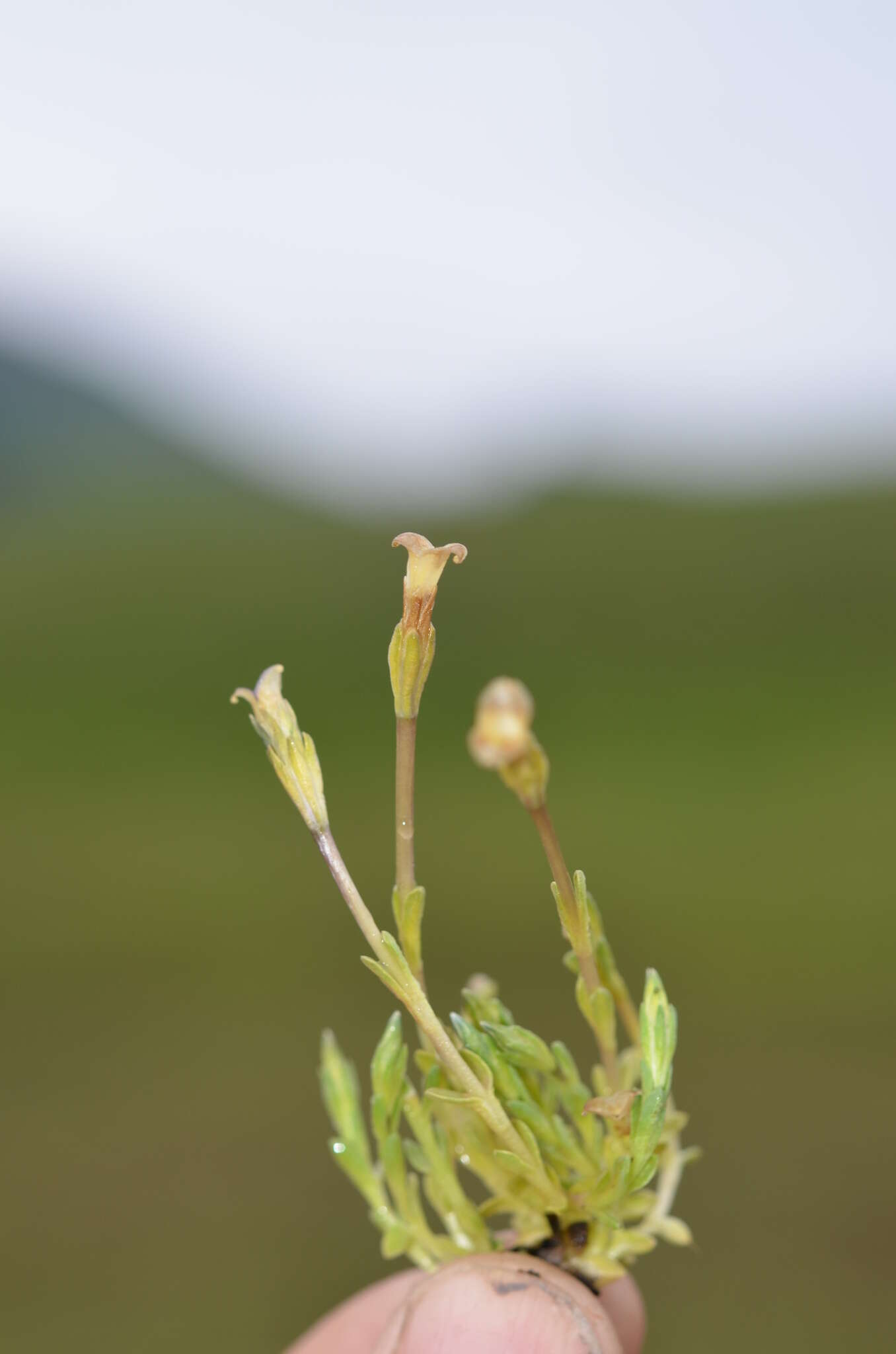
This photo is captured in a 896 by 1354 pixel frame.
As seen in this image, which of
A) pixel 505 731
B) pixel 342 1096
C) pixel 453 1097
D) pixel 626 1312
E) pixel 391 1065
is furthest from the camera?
pixel 626 1312

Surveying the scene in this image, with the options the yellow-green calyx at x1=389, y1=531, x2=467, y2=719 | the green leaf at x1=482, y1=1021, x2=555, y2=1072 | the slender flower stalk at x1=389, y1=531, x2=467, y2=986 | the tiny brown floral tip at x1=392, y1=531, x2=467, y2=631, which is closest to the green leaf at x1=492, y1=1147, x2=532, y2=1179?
the green leaf at x1=482, y1=1021, x2=555, y2=1072

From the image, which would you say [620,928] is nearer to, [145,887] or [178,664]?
[145,887]

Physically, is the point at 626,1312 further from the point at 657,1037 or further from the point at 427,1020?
the point at 427,1020

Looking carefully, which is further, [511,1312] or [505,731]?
[511,1312]

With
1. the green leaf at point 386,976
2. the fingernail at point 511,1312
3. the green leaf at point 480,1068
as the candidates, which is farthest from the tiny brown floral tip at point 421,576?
the fingernail at point 511,1312

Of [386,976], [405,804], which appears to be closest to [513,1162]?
[386,976]
